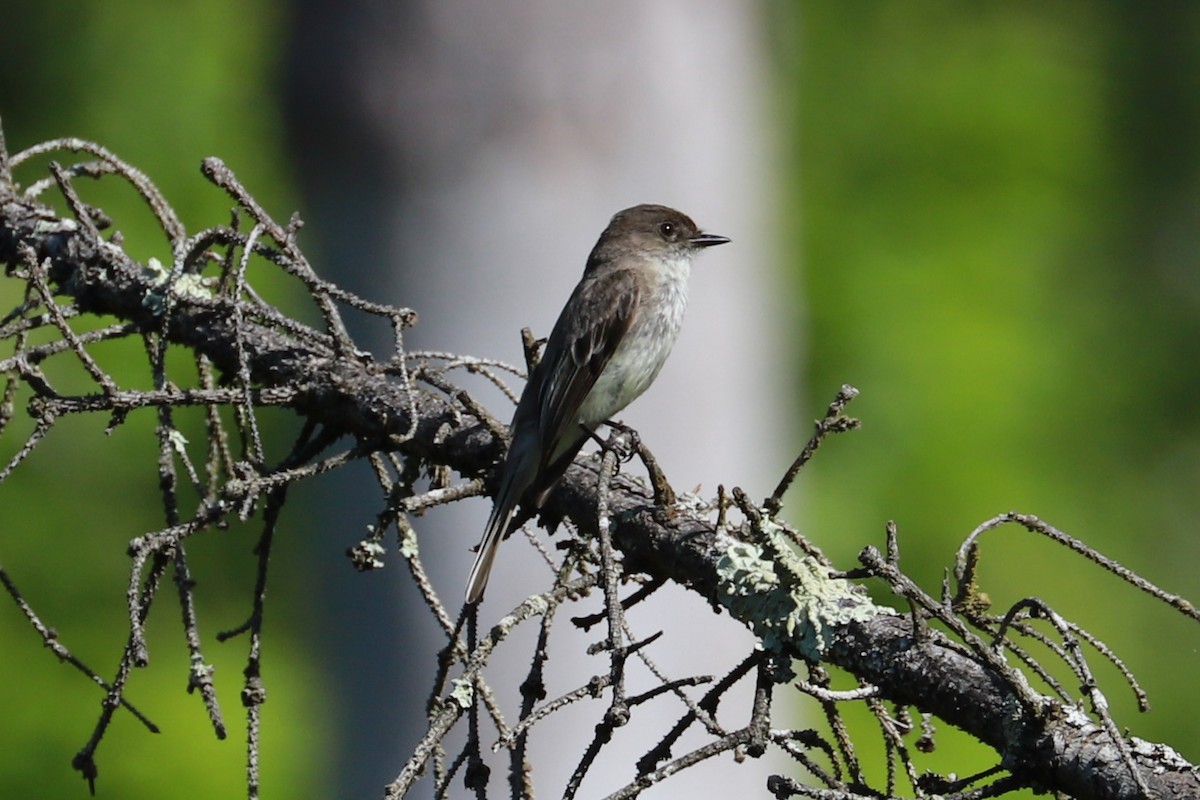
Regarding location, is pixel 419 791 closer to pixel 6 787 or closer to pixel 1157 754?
pixel 6 787

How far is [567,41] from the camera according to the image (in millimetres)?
4391

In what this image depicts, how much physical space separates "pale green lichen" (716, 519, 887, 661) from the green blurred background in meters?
3.72

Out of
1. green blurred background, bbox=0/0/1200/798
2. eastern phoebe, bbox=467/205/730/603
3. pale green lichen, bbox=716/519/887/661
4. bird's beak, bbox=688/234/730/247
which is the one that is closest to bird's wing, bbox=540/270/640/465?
eastern phoebe, bbox=467/205/730/603

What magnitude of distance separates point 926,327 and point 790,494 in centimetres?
223

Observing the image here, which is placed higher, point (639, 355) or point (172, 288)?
→ point (639, 355)

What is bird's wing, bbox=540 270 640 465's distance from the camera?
3305 mm

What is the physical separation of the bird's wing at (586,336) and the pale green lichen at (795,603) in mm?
1352

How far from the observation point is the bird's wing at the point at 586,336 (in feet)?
10.8

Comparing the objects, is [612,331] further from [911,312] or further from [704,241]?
[911,312]

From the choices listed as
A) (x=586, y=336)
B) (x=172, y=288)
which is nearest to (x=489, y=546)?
(x=172, y=288)

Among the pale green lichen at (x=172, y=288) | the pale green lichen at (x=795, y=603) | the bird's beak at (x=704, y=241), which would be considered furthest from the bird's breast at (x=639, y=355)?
the pale green lichen at (x=795, y=603)

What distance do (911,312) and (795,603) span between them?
21.9 ft

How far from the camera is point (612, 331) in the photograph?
3588 millimetres

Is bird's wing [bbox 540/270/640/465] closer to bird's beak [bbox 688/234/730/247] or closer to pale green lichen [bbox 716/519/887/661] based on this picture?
bird's beak [bbox 688/234/730/247]
